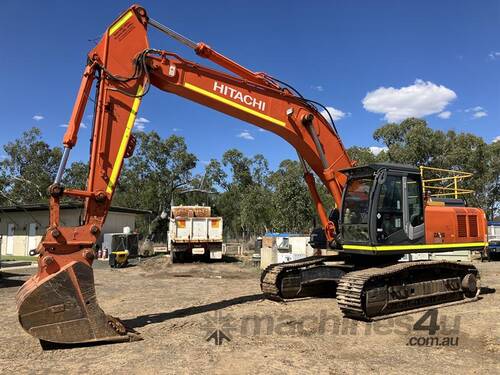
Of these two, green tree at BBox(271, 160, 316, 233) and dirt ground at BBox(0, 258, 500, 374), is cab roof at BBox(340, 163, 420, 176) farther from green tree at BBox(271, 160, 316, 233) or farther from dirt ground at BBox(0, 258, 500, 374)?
green tree at BBox(271, 160, 316, 233)

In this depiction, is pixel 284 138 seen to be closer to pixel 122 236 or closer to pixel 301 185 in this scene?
pixel 122 236

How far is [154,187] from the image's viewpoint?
48.1 meters

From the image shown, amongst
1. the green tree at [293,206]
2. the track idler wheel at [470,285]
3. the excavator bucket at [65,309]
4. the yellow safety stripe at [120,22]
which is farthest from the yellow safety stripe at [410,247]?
the green tree at [293,206]

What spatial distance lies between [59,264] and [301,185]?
1415 inches

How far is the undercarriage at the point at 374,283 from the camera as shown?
8.34 meters

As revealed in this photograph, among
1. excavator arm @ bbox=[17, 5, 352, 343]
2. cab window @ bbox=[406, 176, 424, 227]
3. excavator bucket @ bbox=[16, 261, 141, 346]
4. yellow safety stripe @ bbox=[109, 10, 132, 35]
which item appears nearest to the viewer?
excavator bucket @ bbox=[16, 261, 141, 346]

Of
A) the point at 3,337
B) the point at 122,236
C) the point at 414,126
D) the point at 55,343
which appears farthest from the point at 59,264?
the point at 414,126

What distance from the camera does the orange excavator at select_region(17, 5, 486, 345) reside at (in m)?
6.46

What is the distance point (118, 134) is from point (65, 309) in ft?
9.68

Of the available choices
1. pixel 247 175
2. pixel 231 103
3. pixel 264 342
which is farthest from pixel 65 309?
pixel 247 175

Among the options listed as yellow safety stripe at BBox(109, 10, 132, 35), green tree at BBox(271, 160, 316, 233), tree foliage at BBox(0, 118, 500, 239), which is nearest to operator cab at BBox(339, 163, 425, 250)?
yellow safety stripe at BBox(109, 10, 132, 35)

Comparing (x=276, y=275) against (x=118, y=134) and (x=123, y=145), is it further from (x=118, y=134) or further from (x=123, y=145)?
(x=118, y=134)

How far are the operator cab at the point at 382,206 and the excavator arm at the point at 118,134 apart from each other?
516 mm

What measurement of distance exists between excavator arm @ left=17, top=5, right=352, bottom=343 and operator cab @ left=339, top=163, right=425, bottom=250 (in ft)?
1.69
